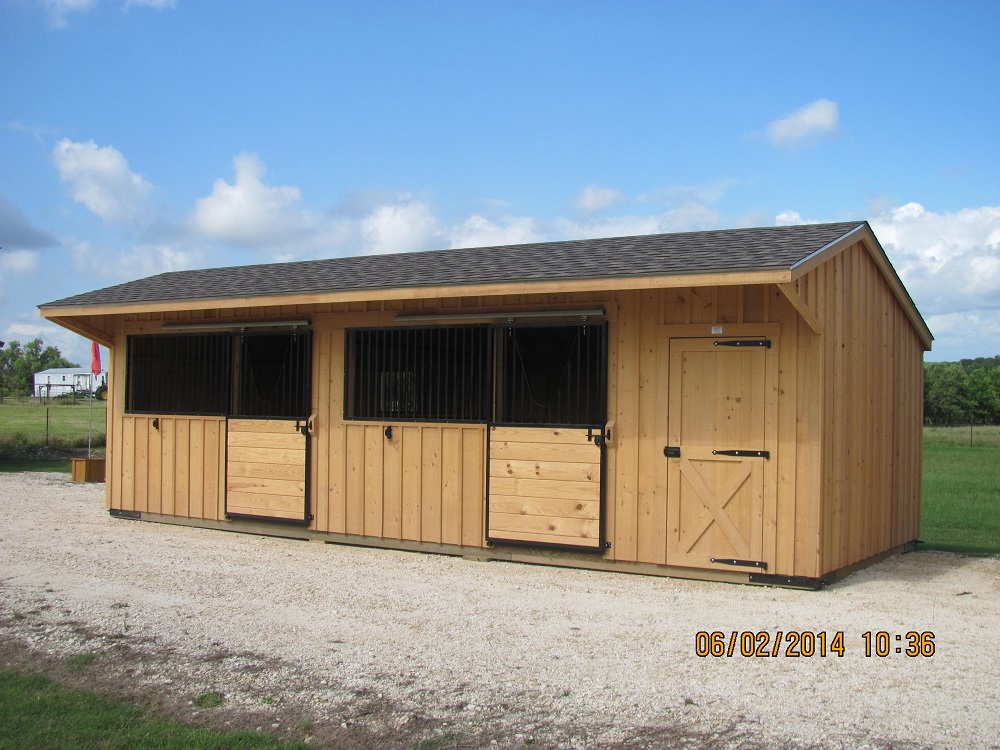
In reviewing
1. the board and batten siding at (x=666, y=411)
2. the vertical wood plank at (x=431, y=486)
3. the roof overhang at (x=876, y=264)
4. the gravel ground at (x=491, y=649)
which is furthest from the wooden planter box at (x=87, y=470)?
the roof overhang at (x=876, y=264)

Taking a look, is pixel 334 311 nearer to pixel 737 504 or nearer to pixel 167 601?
pixel 167 601

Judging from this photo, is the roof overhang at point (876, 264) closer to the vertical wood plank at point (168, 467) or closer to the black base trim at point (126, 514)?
the vertical wood plank at point (168, 467)

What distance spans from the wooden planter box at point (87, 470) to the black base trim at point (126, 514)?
399cm

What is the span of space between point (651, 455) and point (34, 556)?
492 centimetres

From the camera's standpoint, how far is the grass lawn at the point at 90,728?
3.29 metres

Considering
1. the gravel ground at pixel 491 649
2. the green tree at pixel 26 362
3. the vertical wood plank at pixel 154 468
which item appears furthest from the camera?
the green tree at pixel 26 362

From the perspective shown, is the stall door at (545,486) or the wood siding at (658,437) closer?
the wood siding at (658,437)

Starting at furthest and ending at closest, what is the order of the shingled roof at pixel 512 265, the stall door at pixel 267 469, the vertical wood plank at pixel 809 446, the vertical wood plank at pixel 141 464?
1. the vertical wood plank at pixel 141 464
2. the stall door at pixel 267 469
3. the shingled roof at pixel 512 265
4. the vertical wood plank at pixel 809 446

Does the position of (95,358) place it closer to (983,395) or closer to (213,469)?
(213,469)

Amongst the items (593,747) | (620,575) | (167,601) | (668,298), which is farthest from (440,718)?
(668,298)

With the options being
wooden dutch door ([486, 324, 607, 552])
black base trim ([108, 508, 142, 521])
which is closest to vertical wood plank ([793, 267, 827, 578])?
wooden dutch door ([486, 324, 607, 552])

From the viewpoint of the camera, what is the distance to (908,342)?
862 centimetres


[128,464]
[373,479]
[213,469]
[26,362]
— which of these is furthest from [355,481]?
[26,362]

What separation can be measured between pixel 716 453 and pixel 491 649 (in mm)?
2551
